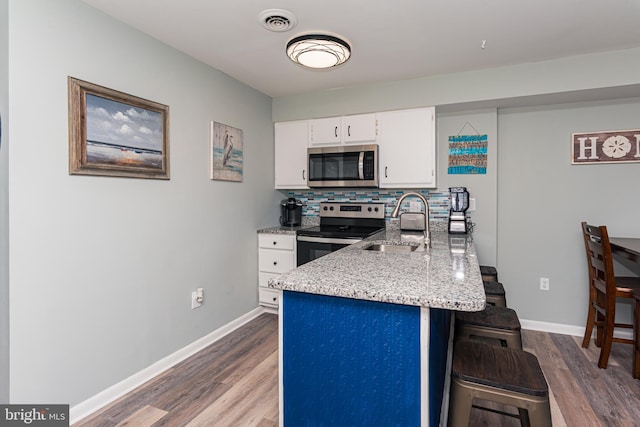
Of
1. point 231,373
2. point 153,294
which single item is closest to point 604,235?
point 231,373

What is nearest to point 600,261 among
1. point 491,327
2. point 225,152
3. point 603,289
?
point 603,289

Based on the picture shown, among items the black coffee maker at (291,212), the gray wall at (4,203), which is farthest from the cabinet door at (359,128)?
the gray wall at (4,203)

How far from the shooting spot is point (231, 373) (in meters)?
2.30

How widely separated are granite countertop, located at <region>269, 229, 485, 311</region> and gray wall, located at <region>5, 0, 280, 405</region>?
47.8 inches

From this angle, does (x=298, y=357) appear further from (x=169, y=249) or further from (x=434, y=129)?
(x=434, y=129)

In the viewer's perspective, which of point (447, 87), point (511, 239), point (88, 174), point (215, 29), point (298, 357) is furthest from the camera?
point (511, 239)

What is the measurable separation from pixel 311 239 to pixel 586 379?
2202mm

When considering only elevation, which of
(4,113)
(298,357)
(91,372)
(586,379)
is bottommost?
(586,379)

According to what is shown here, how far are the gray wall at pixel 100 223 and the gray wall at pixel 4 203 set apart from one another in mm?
15

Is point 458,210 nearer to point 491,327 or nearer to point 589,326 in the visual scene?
point 589,326

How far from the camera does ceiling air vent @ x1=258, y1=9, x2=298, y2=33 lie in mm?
1921

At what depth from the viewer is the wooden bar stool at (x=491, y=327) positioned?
1.60 m

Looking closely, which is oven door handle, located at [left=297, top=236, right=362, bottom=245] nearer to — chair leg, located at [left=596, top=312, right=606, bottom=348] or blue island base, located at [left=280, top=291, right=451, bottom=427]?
blue island base, located at [left=280, top=291, right=451, bottom=427]

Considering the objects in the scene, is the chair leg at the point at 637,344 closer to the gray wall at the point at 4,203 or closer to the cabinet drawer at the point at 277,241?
the cabinet drawer at the point at 277,241
